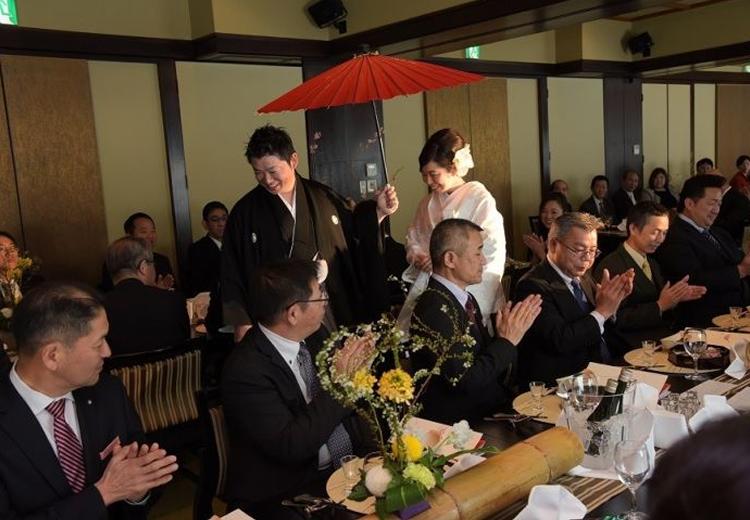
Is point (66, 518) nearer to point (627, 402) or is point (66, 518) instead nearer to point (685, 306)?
point (627, 402)

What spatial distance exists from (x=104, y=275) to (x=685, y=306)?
3.76 meters

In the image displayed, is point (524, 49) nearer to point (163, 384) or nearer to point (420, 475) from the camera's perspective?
point (163, 384)

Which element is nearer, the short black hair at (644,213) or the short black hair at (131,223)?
the short black hair at (644,213)

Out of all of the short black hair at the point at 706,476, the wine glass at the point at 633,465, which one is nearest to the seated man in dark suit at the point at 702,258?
the wine glass at the point at 633,465

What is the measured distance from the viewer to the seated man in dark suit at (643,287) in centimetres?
331

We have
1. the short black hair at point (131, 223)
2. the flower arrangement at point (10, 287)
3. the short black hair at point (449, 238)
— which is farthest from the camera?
the short black hair at point (131, 223)

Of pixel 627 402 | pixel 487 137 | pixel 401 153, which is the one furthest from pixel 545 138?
pixel 627 402

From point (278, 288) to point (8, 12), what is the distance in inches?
154

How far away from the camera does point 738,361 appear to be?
2.45 meters

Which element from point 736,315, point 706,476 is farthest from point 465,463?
point 736,315

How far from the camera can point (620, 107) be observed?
9688 millimetres

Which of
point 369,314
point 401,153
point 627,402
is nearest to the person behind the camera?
point 627,402

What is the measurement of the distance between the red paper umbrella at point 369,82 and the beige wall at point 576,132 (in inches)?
241

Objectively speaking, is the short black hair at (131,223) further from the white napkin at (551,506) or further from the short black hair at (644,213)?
the white napkin at (551,506)
